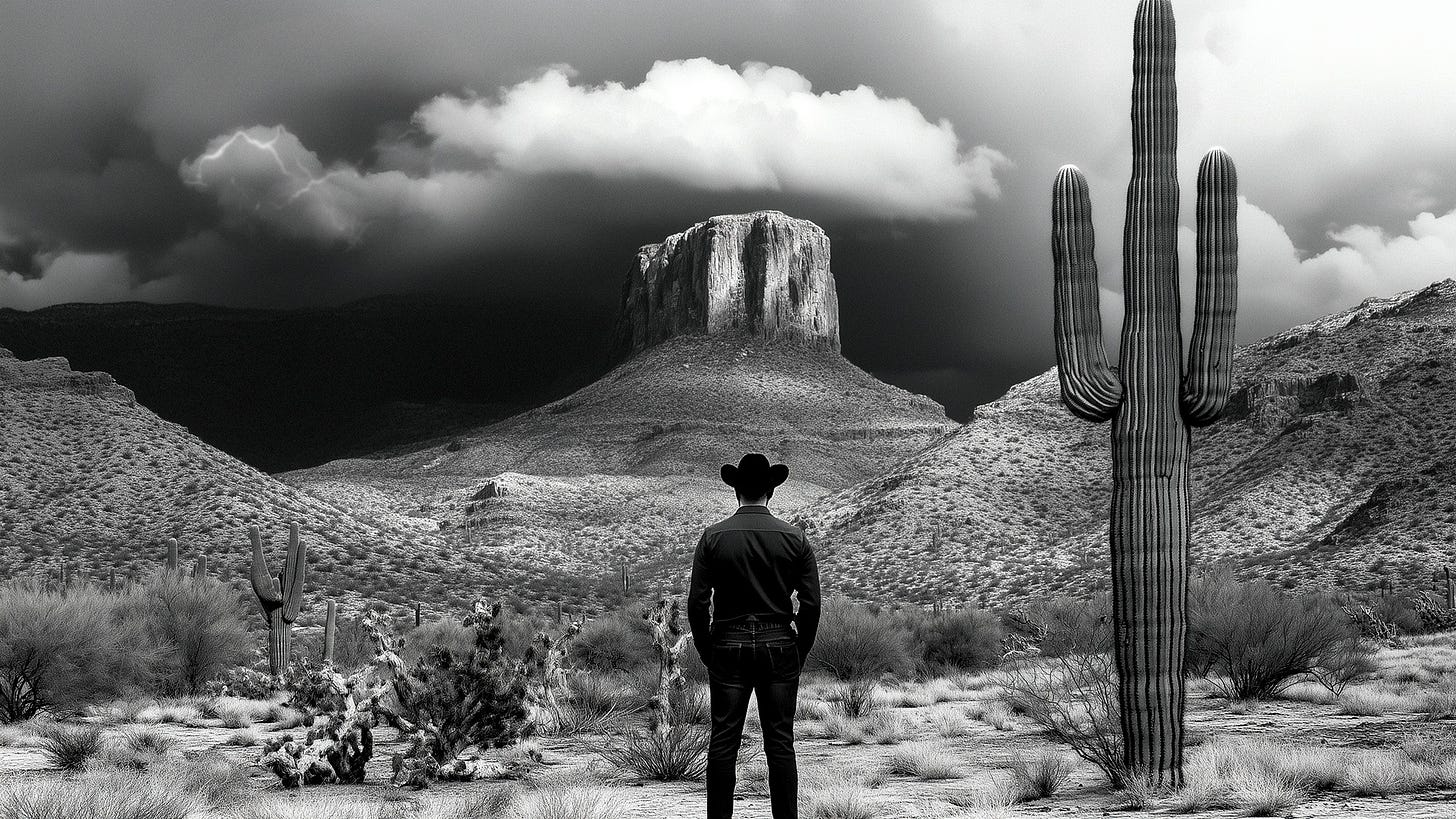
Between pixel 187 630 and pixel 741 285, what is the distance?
368 ft

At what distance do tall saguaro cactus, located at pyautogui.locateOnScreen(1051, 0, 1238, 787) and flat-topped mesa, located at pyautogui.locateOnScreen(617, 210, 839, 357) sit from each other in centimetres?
11448

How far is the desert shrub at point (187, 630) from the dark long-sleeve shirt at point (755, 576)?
15.7m

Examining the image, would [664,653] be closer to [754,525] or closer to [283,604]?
[754,525]

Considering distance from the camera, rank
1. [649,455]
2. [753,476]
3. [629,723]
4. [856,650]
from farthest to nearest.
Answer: [649,455] < [856,650] < [629,723] < [753,476]

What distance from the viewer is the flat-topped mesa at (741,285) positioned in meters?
127

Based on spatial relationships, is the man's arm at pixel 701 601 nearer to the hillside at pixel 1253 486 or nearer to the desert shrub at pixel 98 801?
the desert shrub at pixel 98 801

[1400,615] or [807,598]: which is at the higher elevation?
[807,598]

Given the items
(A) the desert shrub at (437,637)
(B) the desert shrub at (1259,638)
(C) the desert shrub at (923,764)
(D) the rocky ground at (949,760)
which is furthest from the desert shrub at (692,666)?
(C) the desert shrub at (923,764)

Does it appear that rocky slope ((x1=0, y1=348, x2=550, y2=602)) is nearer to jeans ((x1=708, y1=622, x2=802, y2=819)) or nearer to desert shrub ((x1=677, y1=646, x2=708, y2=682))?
desert shrub ((x1=677, y1=646, x2=708, y2=682))

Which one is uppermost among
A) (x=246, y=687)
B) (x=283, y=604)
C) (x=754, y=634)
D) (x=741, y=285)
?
(x=741, y=285)

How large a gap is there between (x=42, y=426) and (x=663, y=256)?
9768 cm

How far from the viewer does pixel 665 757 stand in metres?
11.0

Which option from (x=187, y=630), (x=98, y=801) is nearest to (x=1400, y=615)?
(x=187, y=630)

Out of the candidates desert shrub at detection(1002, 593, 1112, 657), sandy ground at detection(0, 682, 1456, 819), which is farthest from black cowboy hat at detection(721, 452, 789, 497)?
Answer: desert shrub at detection(1002, 593, 1112, 657)
